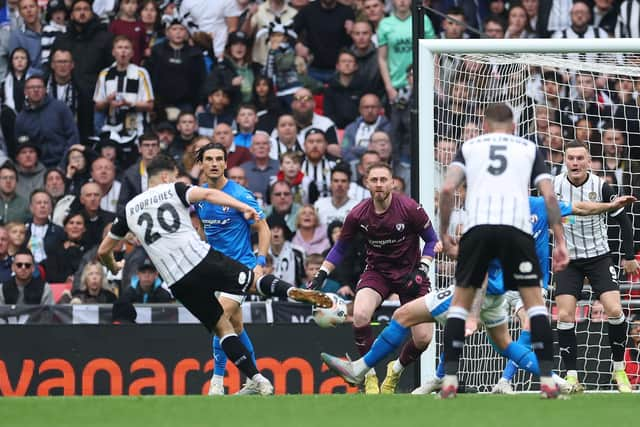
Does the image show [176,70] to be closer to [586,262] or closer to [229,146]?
[229,146]

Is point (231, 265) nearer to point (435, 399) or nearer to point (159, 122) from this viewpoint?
point (435, 399)

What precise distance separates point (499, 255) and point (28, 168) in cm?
953

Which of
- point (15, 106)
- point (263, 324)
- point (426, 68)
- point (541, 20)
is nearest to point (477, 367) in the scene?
point (263, 324)

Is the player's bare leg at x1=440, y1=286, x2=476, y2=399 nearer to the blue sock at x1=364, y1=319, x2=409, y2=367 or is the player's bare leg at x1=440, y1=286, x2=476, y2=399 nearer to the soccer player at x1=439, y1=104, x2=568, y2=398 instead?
the soccer player at x1=439, y1=104, x2=568, y2=398

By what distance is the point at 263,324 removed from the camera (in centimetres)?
1411

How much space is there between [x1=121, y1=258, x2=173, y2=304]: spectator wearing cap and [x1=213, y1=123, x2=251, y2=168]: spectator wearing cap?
2.29 m

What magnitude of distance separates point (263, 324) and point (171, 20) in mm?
5618

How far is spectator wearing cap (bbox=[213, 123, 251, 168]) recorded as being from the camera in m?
16.7

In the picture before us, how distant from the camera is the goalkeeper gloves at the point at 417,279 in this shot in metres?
11.5

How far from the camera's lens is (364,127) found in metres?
17.0

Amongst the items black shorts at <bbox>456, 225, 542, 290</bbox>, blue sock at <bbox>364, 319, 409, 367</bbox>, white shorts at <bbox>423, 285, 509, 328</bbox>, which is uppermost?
black shorts at <bbox>456, 225, 542, 290</bbox>

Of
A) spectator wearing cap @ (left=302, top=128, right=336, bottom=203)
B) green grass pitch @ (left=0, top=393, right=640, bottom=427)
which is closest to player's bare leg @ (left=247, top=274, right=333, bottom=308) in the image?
green grass pitch @ (left=0, top=393, right=640, bottom=427)

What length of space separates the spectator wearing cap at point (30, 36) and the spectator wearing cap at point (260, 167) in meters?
3.38

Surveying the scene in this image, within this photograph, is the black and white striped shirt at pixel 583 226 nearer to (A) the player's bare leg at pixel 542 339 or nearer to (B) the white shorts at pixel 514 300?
(B) the white shorts at pixel 514 300
